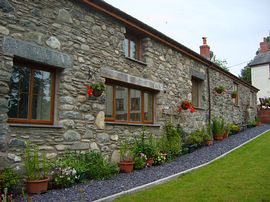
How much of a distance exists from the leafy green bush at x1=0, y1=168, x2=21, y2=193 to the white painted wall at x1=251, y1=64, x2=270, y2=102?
25.8 metres

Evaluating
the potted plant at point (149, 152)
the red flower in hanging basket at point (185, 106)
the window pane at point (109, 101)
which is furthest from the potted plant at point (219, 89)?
the window pane at point (109, 101)

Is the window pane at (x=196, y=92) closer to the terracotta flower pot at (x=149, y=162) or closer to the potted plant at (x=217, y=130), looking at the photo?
the potted plant at (x=217, y=130)

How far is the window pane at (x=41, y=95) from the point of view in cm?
607

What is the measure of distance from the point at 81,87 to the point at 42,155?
1831mm

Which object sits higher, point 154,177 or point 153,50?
point 153,50

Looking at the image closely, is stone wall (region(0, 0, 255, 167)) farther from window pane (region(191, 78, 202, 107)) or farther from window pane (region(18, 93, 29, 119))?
window pane (region(191, 78, 202, 107))

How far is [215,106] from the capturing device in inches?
523

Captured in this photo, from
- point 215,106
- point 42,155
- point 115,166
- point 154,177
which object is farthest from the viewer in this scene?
point 215,106

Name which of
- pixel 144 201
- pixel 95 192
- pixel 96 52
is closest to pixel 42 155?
pixel 95 192

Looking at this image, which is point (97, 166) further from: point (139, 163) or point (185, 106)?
point (185, 106)

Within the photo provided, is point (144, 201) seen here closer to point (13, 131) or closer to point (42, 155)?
point (42, 155)

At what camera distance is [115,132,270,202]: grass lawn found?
4.94 meters

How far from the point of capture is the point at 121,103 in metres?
8.22

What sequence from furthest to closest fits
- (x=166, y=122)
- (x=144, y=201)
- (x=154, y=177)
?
1. (x=166, y=122)
2. (x=154, y=177)
3. (x=144, y=201)
